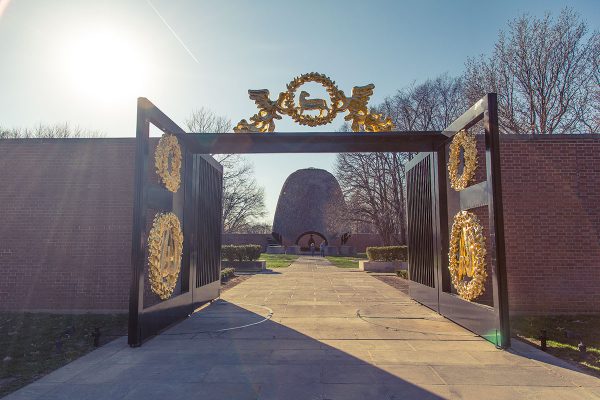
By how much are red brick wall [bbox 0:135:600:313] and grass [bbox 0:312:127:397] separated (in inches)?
25.1

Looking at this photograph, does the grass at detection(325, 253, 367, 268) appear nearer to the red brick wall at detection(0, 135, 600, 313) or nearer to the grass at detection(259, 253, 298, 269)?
the grass at detection(259, 253, 298, 269)

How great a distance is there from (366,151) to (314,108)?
1.55 m

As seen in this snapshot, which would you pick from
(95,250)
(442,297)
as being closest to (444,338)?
(442,297)

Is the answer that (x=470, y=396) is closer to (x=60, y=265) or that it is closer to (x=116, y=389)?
(x=116, y=389)

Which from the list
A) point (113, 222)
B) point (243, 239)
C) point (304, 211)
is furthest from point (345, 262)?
point (304, 211)

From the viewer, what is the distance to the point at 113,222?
30.7 ft

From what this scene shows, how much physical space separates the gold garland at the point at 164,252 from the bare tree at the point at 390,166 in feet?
62.6

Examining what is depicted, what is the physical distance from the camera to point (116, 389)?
4.28 metres

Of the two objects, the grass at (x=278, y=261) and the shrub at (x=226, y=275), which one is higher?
the shrub at (x=226, y=275)

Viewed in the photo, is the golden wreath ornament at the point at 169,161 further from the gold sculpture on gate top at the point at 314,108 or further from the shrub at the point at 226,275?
the shrub at the point at 226,275

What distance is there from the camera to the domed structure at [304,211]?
179ft

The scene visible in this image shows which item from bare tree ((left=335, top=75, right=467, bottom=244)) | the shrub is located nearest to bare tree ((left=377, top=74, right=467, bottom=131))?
bare tree ((left=335, top=75, right=467, bottom=244))

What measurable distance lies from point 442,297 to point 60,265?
861 cm

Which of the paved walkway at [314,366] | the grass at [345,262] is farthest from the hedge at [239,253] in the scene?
the paved walkway at [314,366]
